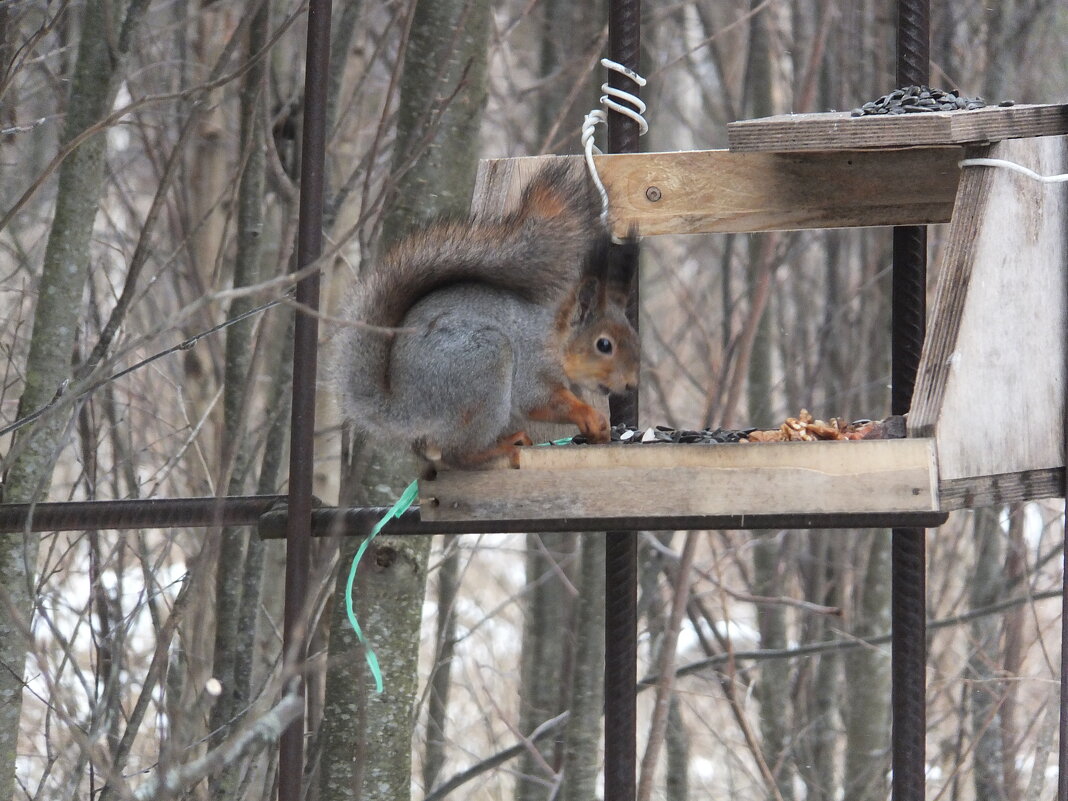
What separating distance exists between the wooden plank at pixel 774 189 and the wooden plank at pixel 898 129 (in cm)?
26

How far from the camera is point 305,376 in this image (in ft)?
5.62

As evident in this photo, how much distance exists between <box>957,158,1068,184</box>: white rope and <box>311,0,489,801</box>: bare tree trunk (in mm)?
723

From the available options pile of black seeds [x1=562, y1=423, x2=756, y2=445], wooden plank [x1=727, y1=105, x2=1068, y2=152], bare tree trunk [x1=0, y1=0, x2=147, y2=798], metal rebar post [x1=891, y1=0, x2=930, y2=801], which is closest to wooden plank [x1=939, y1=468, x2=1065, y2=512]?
metal rebar post [x1=891, y1=0, x2=930, y2=801]

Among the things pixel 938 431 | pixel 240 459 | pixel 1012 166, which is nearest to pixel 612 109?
pixel 1012 166

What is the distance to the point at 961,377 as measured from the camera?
1536mm

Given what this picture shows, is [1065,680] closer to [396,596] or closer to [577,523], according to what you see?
[577,523]

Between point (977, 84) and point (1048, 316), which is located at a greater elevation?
point (977, 84)

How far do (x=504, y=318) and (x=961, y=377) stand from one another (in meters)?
0.66

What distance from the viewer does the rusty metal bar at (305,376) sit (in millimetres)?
1670

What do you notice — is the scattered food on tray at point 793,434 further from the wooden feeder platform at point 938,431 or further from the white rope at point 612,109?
the white rope at point 612,109

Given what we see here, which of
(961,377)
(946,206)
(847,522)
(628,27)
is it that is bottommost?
(847,522)

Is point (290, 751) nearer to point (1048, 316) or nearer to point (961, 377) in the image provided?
point (961, 377)

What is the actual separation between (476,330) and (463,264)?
95 millimetres

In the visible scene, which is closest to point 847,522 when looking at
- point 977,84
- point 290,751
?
point 290,751
